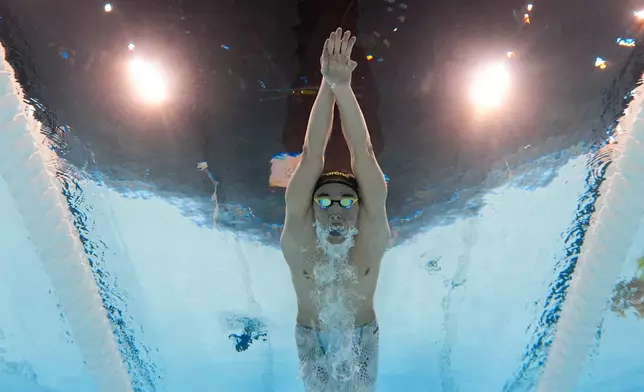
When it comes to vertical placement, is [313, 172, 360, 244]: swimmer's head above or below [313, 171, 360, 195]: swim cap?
below

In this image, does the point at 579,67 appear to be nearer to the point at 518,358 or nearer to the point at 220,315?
the point at 518,358

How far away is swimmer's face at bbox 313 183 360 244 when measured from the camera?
3.28 m

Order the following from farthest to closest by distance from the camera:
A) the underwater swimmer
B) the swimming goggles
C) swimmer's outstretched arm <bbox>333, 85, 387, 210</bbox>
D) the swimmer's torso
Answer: the underwater swimmer → the swimmer's torso → the swimming goggles → swimmer's outstretched arm <bbox>333, 85, 387, 210</bbox>

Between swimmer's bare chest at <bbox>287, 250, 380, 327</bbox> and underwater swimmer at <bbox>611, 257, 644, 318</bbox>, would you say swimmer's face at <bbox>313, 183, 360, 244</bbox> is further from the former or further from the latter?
Answer: underwater swimmer at <bbox>611, 257, 644, 318</bbox>

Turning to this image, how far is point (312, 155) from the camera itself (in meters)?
3.15

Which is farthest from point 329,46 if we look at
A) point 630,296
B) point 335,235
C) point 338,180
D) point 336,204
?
point 630,296

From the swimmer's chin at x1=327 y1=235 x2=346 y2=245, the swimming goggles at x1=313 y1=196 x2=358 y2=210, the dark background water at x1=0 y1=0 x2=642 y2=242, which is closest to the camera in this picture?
the dark background water at x1=0 y1=0 x2=642 y2=242

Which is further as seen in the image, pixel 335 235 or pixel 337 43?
pixel 335 235

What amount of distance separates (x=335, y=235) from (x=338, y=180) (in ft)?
1.38

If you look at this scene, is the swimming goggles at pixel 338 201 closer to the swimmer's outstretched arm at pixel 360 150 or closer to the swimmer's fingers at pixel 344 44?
the swimmer's outstretched arm at pixel 360 150

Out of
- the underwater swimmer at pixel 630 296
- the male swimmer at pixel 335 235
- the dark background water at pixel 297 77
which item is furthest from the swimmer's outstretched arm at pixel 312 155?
the underwater swimmer at pixel 630 296

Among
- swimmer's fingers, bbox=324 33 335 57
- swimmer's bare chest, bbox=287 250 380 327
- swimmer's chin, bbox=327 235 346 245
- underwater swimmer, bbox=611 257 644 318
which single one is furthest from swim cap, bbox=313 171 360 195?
underwater swimmer, bbox=611 257 644 318

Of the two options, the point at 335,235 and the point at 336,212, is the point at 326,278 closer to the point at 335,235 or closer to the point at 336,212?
the point at 335,235

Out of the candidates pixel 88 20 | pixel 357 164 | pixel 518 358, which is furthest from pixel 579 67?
pixel 518 358
